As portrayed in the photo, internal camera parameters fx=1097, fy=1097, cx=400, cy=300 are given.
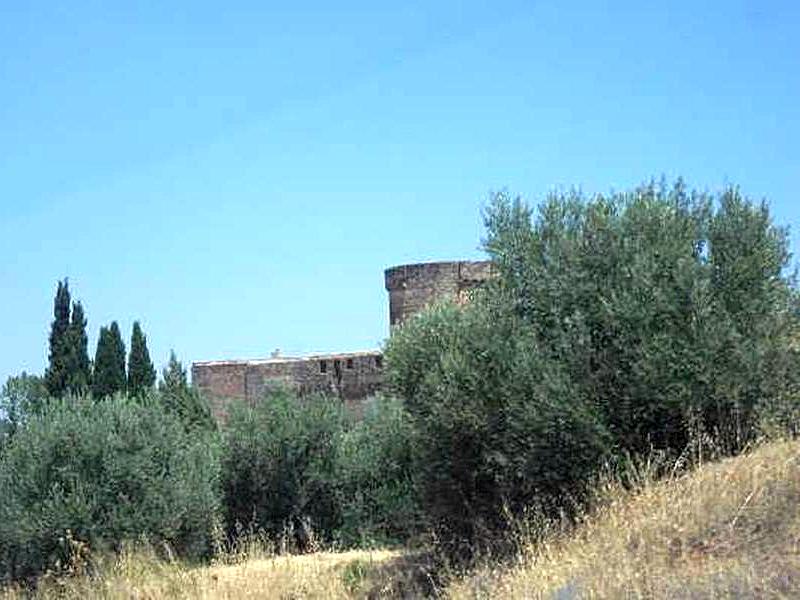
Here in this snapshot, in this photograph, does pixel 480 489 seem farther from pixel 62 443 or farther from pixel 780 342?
pixel 62 443

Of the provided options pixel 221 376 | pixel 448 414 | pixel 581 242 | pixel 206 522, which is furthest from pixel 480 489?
pixel 221 376

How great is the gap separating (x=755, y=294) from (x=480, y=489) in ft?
12.5

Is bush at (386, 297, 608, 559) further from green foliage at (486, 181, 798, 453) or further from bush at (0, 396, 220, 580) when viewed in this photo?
bush at (0, 396, 220, 580)

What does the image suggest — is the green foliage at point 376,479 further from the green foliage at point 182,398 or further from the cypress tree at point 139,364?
the cypress tree at point 139,364

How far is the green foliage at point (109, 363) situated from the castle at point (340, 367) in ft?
8.05

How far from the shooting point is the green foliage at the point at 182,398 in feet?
85.8

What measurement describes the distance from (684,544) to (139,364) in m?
31.1

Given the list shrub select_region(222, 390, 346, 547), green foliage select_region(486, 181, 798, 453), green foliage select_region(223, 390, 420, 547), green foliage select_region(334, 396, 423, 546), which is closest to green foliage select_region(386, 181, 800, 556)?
green foliage select_region(486, 181, 798, 453)

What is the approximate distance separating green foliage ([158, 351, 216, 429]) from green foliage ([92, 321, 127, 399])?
4.81 m

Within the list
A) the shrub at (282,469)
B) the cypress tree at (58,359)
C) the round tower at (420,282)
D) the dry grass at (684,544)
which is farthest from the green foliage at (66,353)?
the dry grass at (684,544)

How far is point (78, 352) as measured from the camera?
36125 mm

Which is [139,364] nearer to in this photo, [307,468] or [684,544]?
[307,468]

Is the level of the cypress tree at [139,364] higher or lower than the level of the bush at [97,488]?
higher

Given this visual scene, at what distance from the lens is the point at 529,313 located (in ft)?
40.6
